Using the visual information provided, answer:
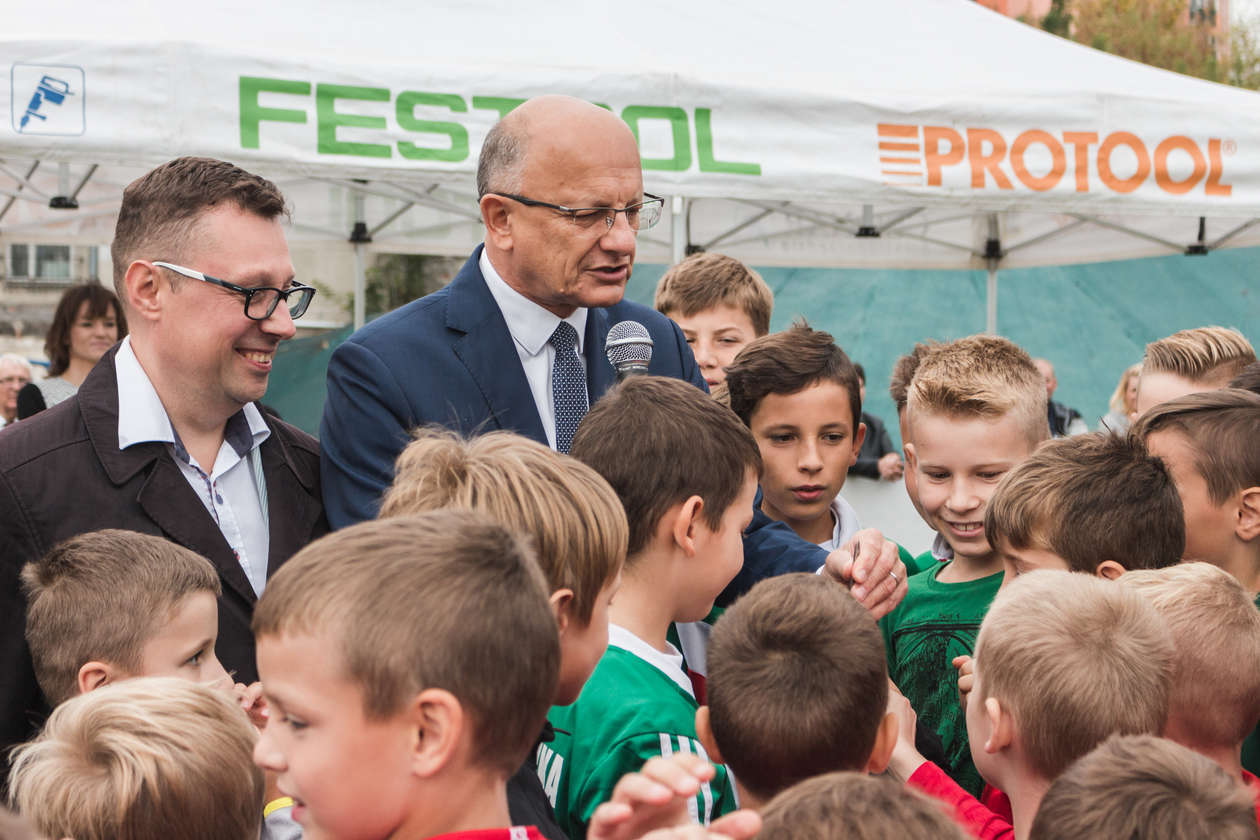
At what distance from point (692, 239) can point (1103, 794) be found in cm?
774

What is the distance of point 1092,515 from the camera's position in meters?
2.71

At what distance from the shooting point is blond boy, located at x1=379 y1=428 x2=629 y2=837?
1.89 metres

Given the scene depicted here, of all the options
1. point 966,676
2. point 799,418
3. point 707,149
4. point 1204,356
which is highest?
point 707,149

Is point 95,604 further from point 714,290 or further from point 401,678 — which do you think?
point 714,290

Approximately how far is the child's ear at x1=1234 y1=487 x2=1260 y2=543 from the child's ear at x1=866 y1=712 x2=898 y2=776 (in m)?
1.41

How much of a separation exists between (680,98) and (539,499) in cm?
362

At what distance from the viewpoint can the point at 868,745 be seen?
6.35ft

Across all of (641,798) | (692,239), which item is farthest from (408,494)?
(692,239)

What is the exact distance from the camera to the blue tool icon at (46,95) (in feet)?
14.8

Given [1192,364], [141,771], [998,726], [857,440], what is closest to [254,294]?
[141,771]

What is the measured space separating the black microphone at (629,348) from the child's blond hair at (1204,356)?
2.27m

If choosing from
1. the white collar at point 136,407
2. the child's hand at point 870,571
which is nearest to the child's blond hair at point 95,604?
the white collar at point 136,407

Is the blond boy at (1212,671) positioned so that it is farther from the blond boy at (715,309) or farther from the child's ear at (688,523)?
the blond boy at (715,309)

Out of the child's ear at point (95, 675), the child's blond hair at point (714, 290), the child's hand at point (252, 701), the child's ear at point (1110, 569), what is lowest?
the child's hand at point (252, 701)
